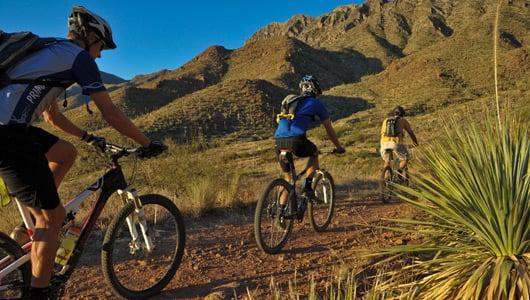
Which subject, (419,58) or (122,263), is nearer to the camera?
(122,263)

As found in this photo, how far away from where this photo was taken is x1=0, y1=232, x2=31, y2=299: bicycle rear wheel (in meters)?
3.15

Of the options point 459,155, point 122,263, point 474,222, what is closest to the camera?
point 474,222

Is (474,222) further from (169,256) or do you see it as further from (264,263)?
(169,256)

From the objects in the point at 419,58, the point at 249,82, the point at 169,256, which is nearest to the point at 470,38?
the point at 419,58

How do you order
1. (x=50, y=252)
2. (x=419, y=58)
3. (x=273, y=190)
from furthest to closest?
(x=419, y=58) < (x=273, y=190) < (x=50, y=252)

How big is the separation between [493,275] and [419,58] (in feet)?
195

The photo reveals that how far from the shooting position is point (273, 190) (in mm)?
5395

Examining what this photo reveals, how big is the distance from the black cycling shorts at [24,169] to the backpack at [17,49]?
29cm

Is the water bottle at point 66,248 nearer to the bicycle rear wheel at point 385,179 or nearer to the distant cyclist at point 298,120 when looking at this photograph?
the distant cyclist at point 298,120

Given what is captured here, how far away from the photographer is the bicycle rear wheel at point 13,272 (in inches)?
124

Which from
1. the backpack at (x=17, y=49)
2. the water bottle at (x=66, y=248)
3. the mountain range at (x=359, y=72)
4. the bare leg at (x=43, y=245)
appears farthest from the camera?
the mountain range at (x=359, y=72)

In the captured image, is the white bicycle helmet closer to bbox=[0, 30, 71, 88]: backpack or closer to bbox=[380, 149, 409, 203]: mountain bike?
bbox=[0, 30, 71, 88]: backpack

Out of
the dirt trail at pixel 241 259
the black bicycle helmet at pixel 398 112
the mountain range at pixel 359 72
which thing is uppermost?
the mountain range at pixel 359 72

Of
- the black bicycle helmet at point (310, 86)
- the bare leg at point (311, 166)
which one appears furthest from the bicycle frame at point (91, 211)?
the black bicycle helmet at point (310, 86)
